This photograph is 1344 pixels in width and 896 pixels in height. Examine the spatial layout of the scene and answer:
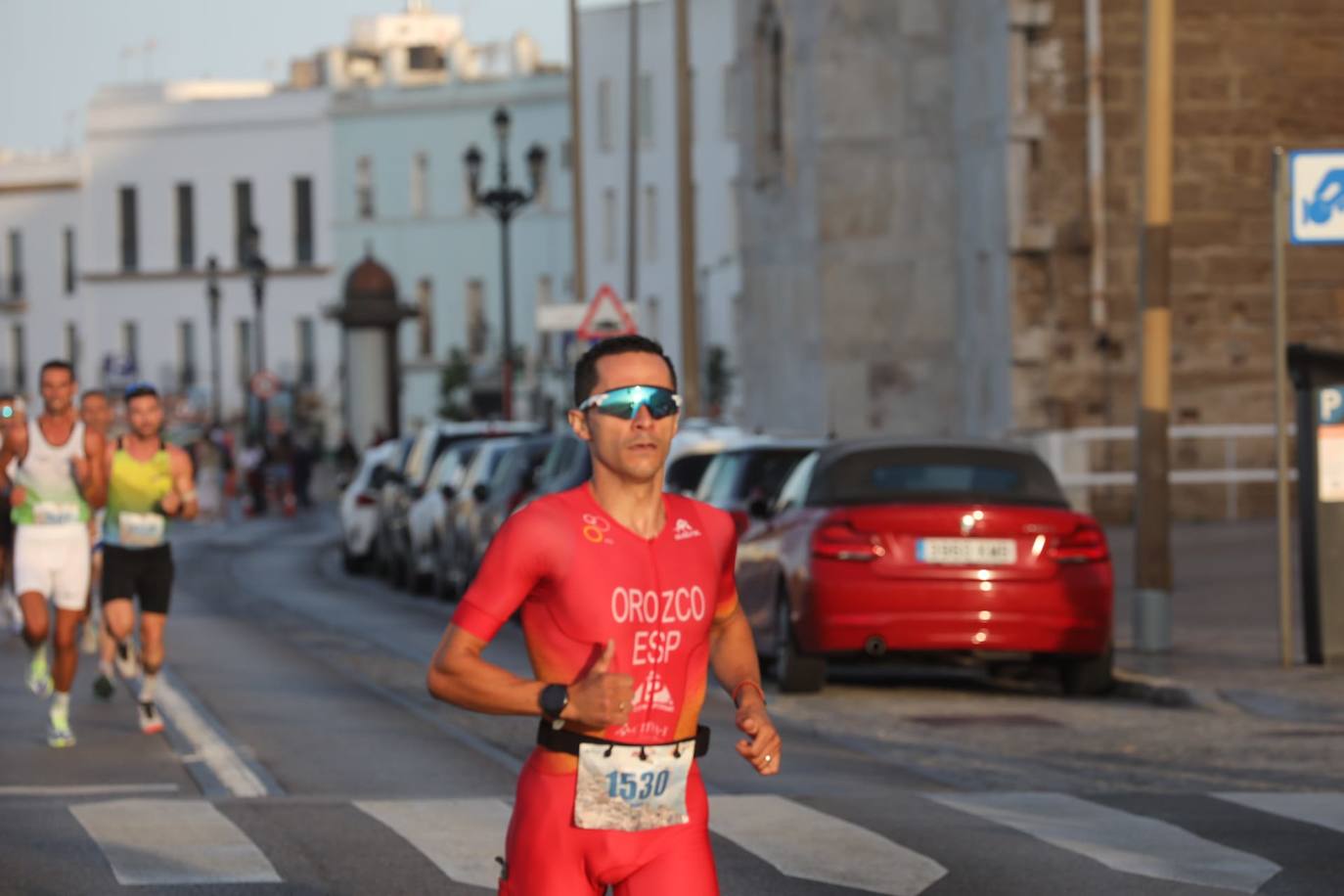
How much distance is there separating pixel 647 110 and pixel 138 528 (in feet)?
219

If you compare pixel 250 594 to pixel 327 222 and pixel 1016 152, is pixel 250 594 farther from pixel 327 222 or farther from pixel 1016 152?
pixel 327 222

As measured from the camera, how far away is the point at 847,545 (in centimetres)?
1773

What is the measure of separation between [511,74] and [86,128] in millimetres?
16893

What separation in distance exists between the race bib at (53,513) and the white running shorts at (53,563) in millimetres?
29

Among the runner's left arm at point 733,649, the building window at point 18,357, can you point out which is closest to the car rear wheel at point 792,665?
the runner's left arm at point 733,649

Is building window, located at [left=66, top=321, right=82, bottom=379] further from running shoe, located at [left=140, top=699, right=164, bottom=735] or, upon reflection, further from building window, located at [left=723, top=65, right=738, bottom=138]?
running shoe, located at [left=140, top=699, right=164, bottom=735]

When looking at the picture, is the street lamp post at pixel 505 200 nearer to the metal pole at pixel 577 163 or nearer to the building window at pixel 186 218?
the metal pole at pixel 577 163

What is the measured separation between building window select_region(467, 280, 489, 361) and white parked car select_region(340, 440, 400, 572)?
186 ft

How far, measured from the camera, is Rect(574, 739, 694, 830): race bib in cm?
648

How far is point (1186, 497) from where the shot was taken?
35.8 metres

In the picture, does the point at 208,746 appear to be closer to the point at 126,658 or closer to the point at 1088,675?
the point at 126,658

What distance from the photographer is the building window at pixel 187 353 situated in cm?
10769

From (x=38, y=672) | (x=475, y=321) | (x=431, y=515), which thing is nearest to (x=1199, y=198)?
(x=431, y=515)

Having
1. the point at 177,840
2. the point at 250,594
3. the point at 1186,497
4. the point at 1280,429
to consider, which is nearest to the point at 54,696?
the point at 177,840
